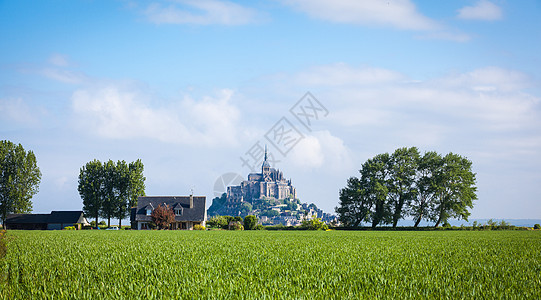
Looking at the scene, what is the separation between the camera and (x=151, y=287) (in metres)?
9.39

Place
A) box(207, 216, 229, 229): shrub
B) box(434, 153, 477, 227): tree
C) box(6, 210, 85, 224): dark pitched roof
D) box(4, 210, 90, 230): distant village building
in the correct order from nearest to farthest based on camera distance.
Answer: box(434, 153, 477, 227): tree < box(4, 210, 90, 230): distant village building < box(207, 216, 229, 229): shrub < box(6, 210, 85, 224): dark pitched roof

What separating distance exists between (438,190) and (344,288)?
62.4 meters

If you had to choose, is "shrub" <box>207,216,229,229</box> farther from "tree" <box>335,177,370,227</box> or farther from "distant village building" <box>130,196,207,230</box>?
"tree" <box>335,177,370,227</box>

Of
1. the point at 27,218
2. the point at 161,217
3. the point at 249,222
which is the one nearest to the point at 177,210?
the point at 161,217

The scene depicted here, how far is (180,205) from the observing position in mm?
80000

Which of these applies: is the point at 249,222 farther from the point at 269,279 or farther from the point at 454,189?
the point at 269,279

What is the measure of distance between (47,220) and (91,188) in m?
13.6

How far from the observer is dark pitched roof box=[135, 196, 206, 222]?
256 ft

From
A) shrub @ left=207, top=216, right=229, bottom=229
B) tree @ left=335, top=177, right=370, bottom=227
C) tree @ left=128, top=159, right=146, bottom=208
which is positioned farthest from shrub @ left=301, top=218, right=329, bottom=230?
tree @ left=128, top=159, right=146, bottom=208

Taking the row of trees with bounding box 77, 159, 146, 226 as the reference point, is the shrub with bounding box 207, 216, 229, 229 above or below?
below

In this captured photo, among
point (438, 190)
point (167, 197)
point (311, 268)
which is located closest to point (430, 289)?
point (311, 268)

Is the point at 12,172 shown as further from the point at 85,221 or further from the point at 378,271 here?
the point at 378,271

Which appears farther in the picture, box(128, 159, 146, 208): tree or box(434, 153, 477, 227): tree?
box(128, 159, 146, 208): tree

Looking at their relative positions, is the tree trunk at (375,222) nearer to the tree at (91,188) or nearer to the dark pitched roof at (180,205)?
the dark pitched roof at (180,205)
